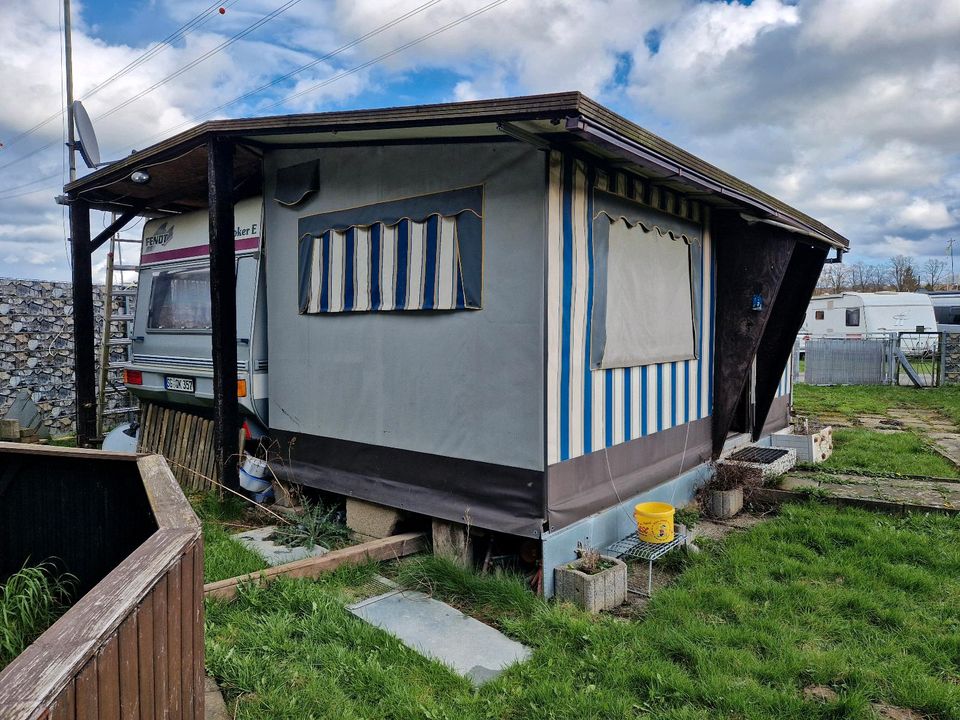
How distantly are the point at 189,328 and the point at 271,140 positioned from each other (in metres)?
2.32

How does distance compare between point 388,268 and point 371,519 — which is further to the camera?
point 371,519

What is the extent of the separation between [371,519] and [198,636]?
290 cm

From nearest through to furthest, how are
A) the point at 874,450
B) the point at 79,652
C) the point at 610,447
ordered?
the point at 79,652 → the point at 610,447 → the point at 874,450

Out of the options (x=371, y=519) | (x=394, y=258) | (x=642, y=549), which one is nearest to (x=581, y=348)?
(x=642, y=549)

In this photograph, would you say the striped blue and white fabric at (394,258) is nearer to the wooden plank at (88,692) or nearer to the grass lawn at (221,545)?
the grass lawn at (221,545)

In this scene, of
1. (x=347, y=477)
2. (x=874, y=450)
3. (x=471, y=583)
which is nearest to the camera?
(x=471, y=583)

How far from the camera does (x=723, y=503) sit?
572 cm

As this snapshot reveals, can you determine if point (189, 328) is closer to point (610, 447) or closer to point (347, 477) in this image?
point (347, 477)

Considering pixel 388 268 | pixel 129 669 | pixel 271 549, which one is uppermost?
pixel 388 268

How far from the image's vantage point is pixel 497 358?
430 cm

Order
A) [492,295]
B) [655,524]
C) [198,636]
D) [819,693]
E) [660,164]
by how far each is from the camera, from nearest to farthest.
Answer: [198,636] → [819,693] → [660,164] → [492,295] → [655,524]

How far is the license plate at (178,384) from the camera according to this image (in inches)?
259

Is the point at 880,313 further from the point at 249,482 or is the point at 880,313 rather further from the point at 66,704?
the point at 66,704

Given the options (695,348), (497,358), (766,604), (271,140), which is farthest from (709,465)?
(271,140)
